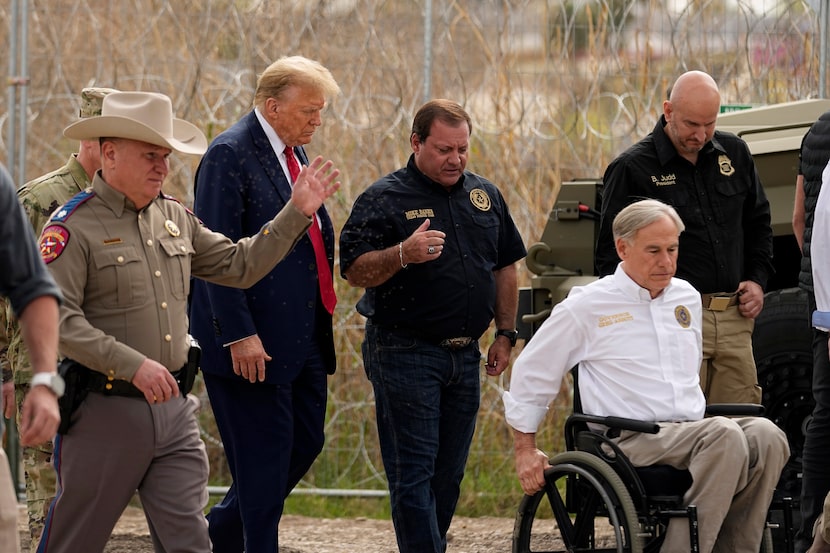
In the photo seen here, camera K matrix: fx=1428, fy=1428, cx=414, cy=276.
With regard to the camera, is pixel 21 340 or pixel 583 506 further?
pixel 21 340

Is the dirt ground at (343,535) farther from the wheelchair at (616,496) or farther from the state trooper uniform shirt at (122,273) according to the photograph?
the state trooper uniform shirt at (122,273)

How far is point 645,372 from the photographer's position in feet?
16.7

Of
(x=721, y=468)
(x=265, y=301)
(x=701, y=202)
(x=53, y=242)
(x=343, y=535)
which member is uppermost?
(x=701, y=202)

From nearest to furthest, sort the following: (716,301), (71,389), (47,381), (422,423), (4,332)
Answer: (47,381), (71,389), (4,332), (422,423), (716,301)

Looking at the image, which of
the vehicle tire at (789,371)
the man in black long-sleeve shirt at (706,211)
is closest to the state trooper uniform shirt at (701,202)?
the man in black long-sleeve shirt at (706,211)

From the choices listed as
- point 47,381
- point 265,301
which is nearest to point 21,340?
point 265,301

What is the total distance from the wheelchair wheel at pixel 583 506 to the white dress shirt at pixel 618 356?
0.81 feet

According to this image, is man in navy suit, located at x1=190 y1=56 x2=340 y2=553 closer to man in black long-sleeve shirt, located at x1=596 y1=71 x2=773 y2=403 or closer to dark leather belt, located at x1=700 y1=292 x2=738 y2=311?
man in black long-sleeve shirt, located at x1=596 y1=71 x2=773 y2=403

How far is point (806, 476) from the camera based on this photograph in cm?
567

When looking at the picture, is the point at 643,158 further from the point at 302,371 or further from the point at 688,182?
the point at 302,371

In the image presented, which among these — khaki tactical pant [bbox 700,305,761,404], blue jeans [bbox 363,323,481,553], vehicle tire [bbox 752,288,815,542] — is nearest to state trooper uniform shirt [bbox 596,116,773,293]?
khaki tactical pant [bbox 700,305,761,404]

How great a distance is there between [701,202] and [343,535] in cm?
274

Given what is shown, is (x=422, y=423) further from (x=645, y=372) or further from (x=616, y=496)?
(x=616, y=496)

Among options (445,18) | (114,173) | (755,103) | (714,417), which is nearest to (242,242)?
(114,173)
